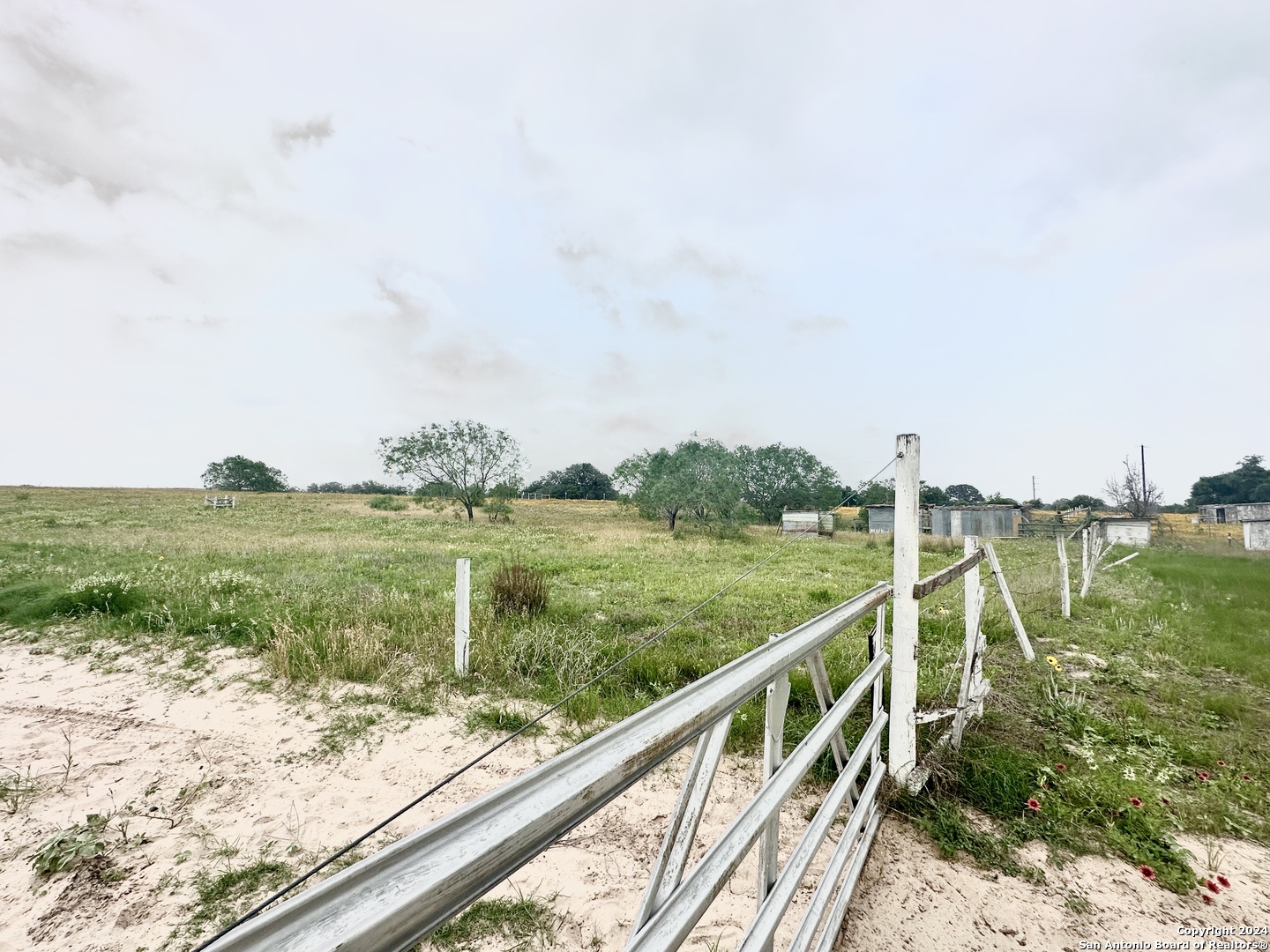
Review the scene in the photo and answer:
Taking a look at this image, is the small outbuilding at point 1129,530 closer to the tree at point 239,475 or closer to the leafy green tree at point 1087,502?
the leafy green tree at point 1087,502

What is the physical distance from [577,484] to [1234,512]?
73033 mm

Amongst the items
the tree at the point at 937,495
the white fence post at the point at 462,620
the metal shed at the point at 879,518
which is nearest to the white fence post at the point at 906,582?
the white fence post at the point at 462,620

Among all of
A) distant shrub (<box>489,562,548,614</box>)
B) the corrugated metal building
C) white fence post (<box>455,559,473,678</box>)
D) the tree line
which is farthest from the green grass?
the corrugated metal building

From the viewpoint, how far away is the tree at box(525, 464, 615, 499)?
89.2 metres

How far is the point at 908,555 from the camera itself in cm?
335

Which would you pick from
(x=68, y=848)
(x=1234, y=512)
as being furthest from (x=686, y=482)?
(x=1234, y=512)

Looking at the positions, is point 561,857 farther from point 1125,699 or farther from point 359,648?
point 1125,699

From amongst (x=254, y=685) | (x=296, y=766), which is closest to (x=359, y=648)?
(x=254, y=685)

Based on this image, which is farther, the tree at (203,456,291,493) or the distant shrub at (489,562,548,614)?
the tree at (203,456,291,493)

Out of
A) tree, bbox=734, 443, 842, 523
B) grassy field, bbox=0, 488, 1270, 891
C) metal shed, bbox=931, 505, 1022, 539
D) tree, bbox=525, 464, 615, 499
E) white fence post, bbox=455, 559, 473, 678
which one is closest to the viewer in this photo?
grassy field, bbox=0, 488, 1270, 891

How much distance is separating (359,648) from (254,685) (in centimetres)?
108

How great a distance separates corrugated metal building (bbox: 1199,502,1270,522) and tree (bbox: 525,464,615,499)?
66.8 meters

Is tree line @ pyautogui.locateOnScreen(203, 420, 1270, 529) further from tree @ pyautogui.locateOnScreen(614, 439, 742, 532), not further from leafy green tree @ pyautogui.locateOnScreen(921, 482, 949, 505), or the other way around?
leafy green tree @ pyautogui.locateOnScreen(921, 482, 949, 505)

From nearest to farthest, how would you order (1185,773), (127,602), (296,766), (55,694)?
(1185,773)
(296,766)
(55,694)
(127,602)
